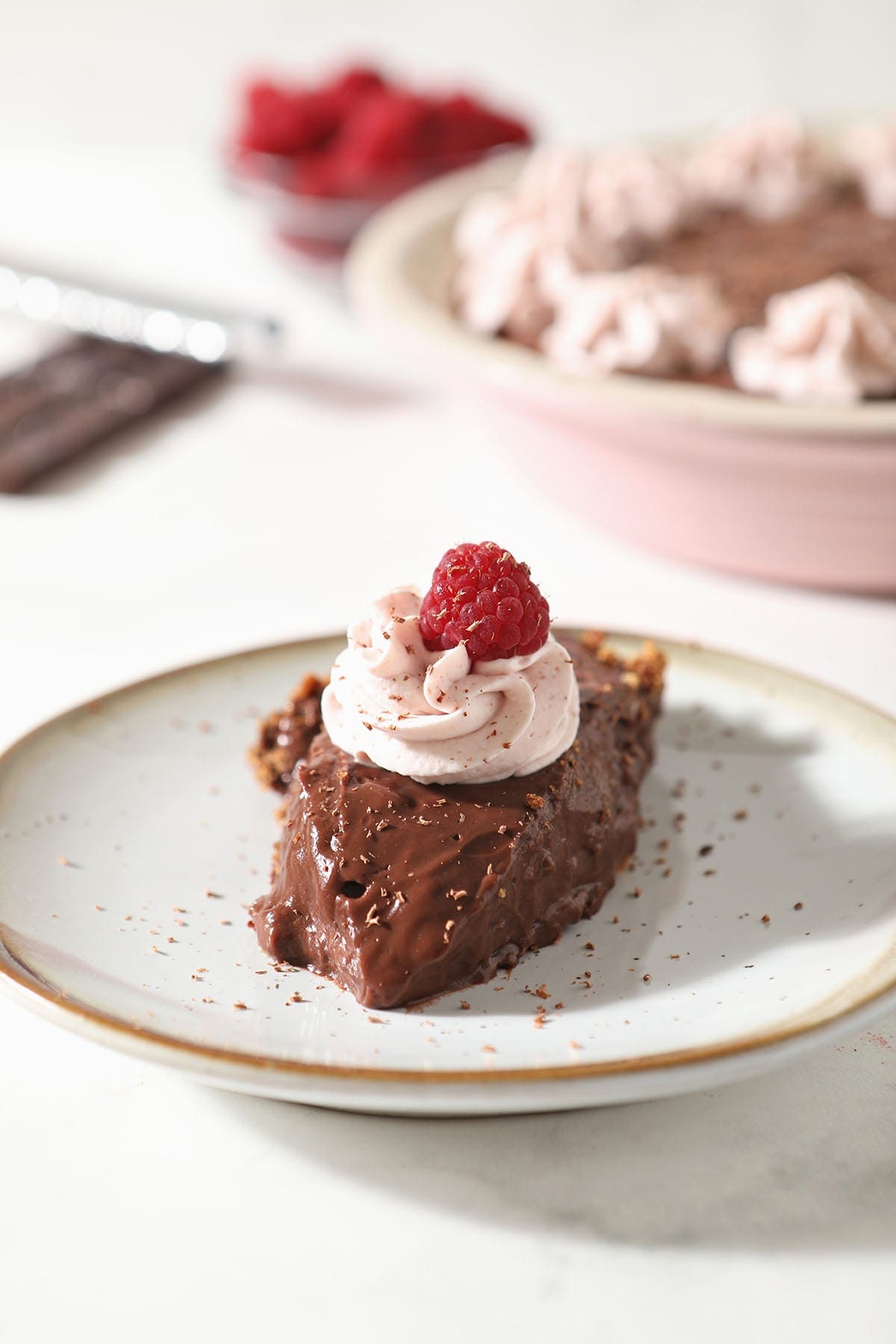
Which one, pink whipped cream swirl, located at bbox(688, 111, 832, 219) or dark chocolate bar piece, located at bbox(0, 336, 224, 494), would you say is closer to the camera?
dark chocolate bar piece, located at bbox(0, 336, 224, 494)

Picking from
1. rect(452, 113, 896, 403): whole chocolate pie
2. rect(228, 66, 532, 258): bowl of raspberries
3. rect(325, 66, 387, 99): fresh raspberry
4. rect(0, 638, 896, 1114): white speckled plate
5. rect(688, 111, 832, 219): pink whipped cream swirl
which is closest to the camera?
rect(0, 638, 896, 1114): white speckled plate

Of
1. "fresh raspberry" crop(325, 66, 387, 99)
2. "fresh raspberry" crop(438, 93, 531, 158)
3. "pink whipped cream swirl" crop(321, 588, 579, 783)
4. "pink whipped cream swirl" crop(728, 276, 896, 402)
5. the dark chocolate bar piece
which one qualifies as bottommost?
the dark chocolate bar piece

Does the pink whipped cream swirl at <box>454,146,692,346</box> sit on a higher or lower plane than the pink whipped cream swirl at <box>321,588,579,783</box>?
higher

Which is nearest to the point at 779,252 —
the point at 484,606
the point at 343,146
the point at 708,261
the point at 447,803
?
the point at 708,261

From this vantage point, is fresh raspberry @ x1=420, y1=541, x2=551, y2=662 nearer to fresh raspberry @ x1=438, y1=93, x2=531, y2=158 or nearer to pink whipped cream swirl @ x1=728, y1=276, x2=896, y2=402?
pink whipped cream swirl @ x1=728, y1=276, x2=896, y2=402

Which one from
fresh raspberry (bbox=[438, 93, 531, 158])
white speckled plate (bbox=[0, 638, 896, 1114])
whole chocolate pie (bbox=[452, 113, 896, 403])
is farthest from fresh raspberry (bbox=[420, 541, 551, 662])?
fresh raspberry (bbox=[438, 93, 531, 158])

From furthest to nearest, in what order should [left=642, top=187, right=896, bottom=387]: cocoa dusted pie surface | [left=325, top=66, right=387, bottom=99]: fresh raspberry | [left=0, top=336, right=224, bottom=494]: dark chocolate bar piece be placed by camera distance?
[left=325, top=66, right=387, bottom=99]: fresh raspberry, [left=0, top=336, right=224, bottom=494]: dark chocolate bar piece, [left=642, top=187, right=896, bottom=387]: cocoa dusted pie surface

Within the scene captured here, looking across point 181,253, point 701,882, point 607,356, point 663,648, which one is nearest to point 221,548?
point 607,356
